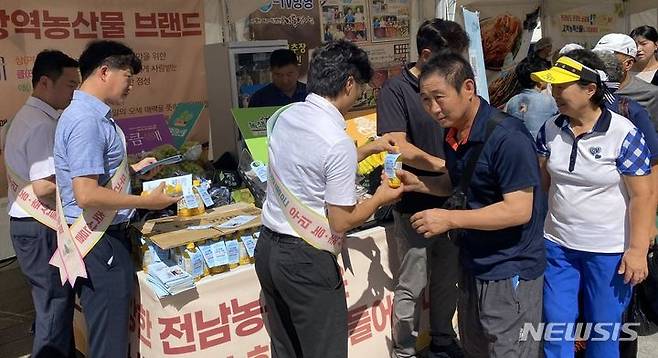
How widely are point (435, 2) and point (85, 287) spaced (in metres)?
4.29

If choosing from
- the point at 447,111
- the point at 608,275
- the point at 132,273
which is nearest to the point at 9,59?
the point at 132,273

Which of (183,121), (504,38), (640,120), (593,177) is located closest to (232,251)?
(183,121)

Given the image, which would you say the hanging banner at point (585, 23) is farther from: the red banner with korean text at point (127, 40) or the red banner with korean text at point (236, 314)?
the red banner with korean text at point (236, 314)

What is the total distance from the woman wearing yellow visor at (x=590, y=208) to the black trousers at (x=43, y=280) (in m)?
2.28

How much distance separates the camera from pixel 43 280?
2.63 meters

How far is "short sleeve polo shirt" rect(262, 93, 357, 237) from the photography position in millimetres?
1792

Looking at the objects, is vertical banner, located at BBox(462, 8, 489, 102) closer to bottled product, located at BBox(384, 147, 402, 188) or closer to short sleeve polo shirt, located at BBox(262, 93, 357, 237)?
bottled product, located at BBox(384, 147, 402, 188)

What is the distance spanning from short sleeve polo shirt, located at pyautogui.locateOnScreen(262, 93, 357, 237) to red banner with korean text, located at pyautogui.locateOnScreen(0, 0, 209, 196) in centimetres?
233

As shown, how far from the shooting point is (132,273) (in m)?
2.30

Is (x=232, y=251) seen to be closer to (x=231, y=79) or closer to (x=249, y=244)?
(x=249, y=244)

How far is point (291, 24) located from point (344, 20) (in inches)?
24.4

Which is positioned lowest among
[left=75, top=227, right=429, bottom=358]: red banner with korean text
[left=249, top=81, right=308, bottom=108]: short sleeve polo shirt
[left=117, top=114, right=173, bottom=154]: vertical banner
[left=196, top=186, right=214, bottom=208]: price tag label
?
[left=75, top=227, right=429, bottom=358]: red banner with korean text

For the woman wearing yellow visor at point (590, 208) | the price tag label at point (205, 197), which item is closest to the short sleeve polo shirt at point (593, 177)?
the woman wearing yellow visor at point (590, 208)

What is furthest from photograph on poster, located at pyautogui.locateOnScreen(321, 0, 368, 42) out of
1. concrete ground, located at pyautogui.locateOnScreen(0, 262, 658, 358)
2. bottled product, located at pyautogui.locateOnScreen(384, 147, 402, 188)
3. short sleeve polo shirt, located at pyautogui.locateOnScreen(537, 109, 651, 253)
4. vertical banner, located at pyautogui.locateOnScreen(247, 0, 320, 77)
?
concrete ground, located at pyautogui.locateOnScreen(0, 262, 658, 358)
